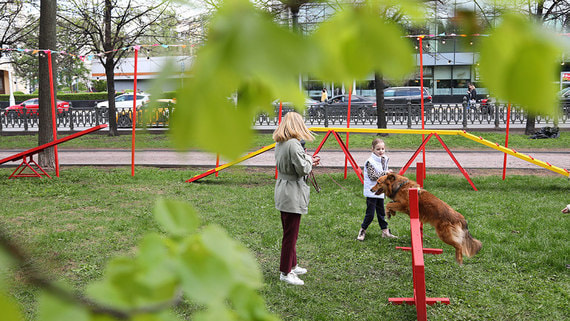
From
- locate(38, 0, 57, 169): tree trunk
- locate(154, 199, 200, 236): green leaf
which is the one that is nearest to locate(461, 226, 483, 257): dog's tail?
locate(154, 199, 200, 236): green leaf

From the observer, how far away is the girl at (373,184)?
21.6ft

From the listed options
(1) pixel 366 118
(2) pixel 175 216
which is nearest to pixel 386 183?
(2) pixel 175 216

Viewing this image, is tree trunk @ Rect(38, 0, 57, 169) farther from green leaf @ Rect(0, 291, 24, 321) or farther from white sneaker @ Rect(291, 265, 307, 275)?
green leaf @ Rect(0, 291, 24, 321)

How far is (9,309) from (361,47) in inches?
16.4

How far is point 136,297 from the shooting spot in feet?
1.74

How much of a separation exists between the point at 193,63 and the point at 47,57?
12.7 meters

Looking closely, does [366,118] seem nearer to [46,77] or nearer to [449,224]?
[46,77]

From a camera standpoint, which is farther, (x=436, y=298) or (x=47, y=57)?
(x=47, y=57)

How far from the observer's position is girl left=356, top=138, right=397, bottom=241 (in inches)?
259

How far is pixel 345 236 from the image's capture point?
22.5ft

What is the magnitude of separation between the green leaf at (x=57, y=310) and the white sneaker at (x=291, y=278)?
15.8 ft

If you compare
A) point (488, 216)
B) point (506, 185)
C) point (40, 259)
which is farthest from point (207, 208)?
point (40, 259)

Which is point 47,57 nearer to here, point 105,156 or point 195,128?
point 105,156

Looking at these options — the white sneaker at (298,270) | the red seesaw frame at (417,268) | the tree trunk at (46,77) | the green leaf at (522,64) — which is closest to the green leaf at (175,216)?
the green leaf at (522,64)
